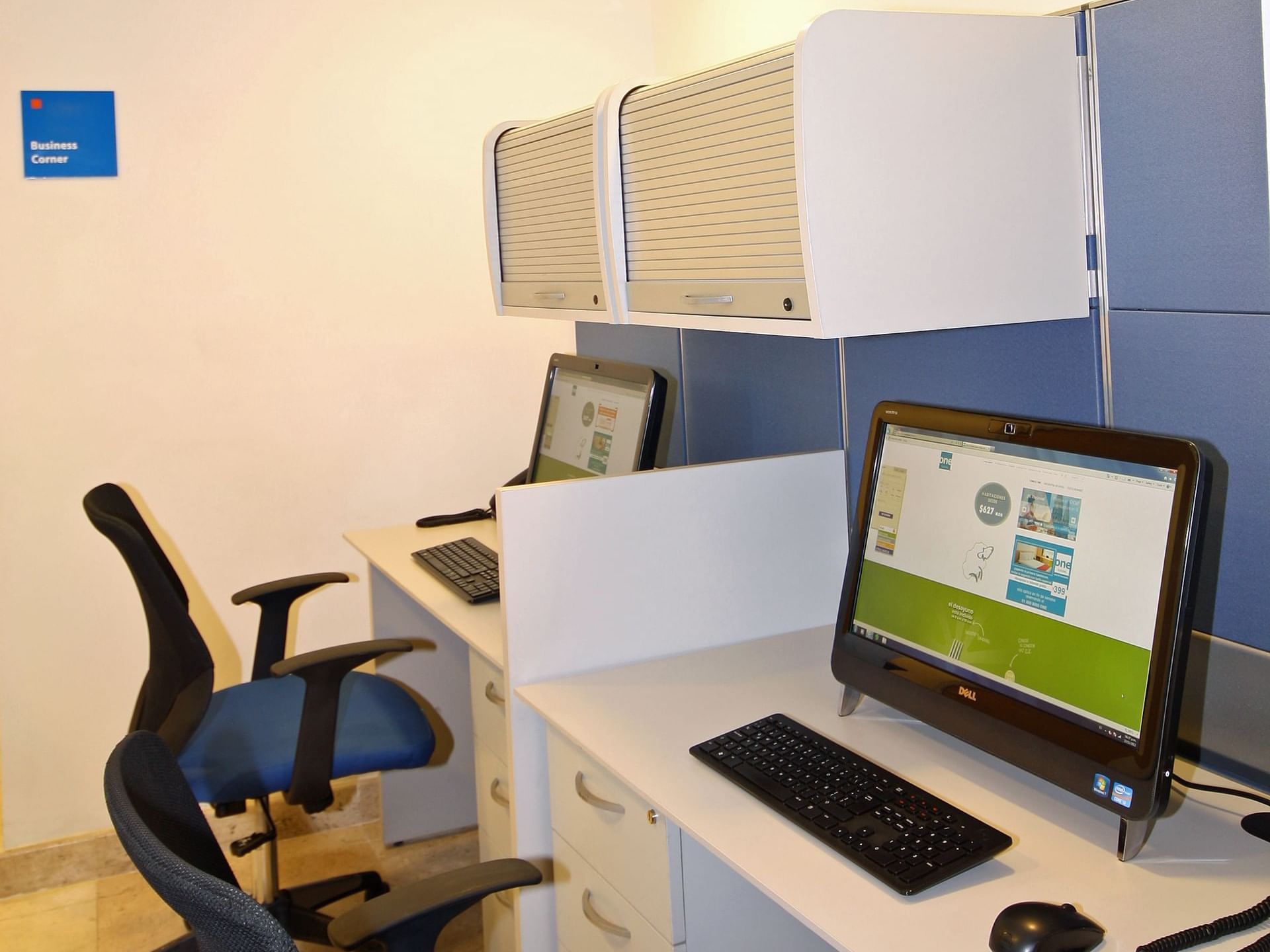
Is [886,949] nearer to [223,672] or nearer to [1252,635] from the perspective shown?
[1252,635]

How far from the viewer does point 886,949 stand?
A: 1101mm

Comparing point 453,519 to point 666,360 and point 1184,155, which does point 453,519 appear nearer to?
point 666,360

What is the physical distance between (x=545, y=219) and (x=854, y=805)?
4.59 feet

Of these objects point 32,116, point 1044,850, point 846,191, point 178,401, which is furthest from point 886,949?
point 32,116

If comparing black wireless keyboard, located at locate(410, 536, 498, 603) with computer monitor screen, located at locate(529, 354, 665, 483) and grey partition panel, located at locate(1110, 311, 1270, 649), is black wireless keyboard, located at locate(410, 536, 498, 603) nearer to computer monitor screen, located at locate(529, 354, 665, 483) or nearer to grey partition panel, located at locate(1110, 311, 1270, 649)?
computer monitor screen, located at locate(529, 354, 665, 483)

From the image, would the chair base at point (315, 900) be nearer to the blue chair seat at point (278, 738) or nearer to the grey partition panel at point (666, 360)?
the blue chair seat at point (278, 738)

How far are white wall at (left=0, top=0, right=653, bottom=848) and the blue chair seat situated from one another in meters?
0.70

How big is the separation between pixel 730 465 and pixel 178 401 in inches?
67.3

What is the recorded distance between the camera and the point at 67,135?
9.29 ft

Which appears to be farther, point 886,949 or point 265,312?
point 265,312

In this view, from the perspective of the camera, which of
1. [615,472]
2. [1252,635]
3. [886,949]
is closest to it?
[886,949]

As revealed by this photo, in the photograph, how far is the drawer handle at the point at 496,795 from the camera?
221 centimetres

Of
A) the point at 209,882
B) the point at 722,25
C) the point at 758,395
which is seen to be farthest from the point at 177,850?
the point at 722,25

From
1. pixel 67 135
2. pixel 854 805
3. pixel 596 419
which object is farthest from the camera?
pixel 67 135
